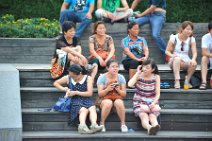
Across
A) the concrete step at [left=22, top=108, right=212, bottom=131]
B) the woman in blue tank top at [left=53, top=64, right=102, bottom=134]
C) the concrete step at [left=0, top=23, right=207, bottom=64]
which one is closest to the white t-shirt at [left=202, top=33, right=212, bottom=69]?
the concrete step at [left=22, top=108, right=212, bottom=131]

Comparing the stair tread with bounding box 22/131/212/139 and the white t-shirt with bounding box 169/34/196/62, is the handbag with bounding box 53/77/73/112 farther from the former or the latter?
the white t-shirt with bounding box 169/34/196/62

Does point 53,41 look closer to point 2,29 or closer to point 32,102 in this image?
point 2,29

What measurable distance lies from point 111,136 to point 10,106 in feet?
5.11

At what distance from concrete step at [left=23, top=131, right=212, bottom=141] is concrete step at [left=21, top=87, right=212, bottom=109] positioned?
2.40ft

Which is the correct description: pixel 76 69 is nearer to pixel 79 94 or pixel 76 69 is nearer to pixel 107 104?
pixel 79 94

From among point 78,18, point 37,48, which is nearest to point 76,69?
point 78,18

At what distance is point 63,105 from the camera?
10.8 m

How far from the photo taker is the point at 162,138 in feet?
34.6

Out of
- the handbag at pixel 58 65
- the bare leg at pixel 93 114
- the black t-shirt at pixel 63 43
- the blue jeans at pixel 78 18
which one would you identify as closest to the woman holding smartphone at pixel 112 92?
the bare leg at pixel 93 114

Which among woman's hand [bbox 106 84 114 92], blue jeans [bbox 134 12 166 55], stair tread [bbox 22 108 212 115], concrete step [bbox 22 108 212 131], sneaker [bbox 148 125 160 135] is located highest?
blue jeans [bbox 134 12 166 55]

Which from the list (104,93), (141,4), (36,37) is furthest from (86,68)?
(141,4)

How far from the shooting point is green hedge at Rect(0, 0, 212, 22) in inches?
630

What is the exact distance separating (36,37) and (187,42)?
10.5ft

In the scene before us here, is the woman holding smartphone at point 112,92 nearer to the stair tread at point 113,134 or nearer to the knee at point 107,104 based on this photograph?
the knee at point 107,104
